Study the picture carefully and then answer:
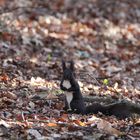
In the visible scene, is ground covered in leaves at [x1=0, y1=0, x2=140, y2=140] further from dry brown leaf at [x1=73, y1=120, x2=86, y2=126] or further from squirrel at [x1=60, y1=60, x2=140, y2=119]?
squirrel at [x1=60, y1=60, x2=140, y2=119]

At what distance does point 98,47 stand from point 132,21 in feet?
12.7

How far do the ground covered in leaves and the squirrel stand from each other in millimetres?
122

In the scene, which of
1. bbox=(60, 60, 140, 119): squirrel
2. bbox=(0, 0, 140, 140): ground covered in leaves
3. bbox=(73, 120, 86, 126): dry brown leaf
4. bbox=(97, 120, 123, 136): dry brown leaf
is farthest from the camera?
bbox=(60, 60, 140, 119): squirrel

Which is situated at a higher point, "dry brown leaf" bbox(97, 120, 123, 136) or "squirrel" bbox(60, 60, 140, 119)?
"squirrel" bbox(60, 60, 140, 119)

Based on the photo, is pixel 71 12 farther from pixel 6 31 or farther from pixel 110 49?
pixel 6 31

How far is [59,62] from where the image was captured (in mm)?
13758

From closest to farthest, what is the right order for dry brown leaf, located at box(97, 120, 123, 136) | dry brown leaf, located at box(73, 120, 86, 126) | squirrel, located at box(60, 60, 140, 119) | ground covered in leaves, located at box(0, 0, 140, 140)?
1. dry brown leaf, located at box(97, 120, 123, 136)
2. ground covered in leaves, located at box(0, 0, 140, 140)
3. dry brown leaf, located at box(73, 120, 86, 126)
4. squirrel, located at box(60, 60, 140, 119)

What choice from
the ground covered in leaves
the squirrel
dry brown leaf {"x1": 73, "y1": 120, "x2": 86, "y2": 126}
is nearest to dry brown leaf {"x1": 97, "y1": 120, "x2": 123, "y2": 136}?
the ground covered in leaves

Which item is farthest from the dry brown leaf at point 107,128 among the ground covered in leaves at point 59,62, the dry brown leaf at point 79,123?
the dry brown leaf at point 79,123

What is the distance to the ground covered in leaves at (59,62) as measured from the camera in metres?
7.67

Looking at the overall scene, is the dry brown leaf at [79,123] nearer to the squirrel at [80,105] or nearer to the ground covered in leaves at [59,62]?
the ground covered in leaves at [59,62]

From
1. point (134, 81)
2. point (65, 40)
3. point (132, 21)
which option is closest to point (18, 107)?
point (134, 81)

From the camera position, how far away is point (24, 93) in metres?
9.88

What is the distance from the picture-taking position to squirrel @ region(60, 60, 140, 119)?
8633 millimetres
